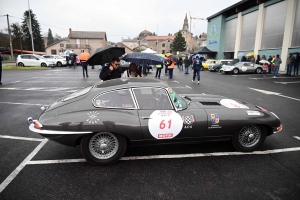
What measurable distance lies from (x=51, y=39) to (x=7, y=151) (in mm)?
125007

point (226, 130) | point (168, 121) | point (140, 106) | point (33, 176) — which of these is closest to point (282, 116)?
point (226, 130)

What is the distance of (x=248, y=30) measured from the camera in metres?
25.5

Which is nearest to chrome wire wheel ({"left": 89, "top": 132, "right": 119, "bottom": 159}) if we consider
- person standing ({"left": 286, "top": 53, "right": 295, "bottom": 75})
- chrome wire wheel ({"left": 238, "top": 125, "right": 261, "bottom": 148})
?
chrome wire wheel ({"left": 238, "top": 125, "right": 261, "bottom": 148})

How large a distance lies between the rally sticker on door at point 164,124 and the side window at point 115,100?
0.44m

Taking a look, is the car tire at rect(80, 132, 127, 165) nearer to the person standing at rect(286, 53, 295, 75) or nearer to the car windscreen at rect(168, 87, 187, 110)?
the car windscreen at rect(168, 87, 187, 110)

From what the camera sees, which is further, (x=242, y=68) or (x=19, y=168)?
(x=242, y=68)

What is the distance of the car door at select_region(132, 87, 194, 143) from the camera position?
10.7 ft

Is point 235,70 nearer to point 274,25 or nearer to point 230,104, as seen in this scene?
point 274,25

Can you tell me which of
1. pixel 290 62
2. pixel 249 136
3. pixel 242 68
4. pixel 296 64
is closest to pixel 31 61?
pixel 242 68

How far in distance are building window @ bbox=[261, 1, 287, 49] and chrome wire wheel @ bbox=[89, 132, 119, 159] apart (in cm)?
2255

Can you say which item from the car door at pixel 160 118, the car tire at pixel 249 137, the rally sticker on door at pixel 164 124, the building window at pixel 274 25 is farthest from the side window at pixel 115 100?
the building window at pixel 274 25

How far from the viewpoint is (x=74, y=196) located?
255 centimetres

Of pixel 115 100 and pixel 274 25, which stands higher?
pixel 274 25

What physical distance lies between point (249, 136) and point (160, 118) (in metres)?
1.73
